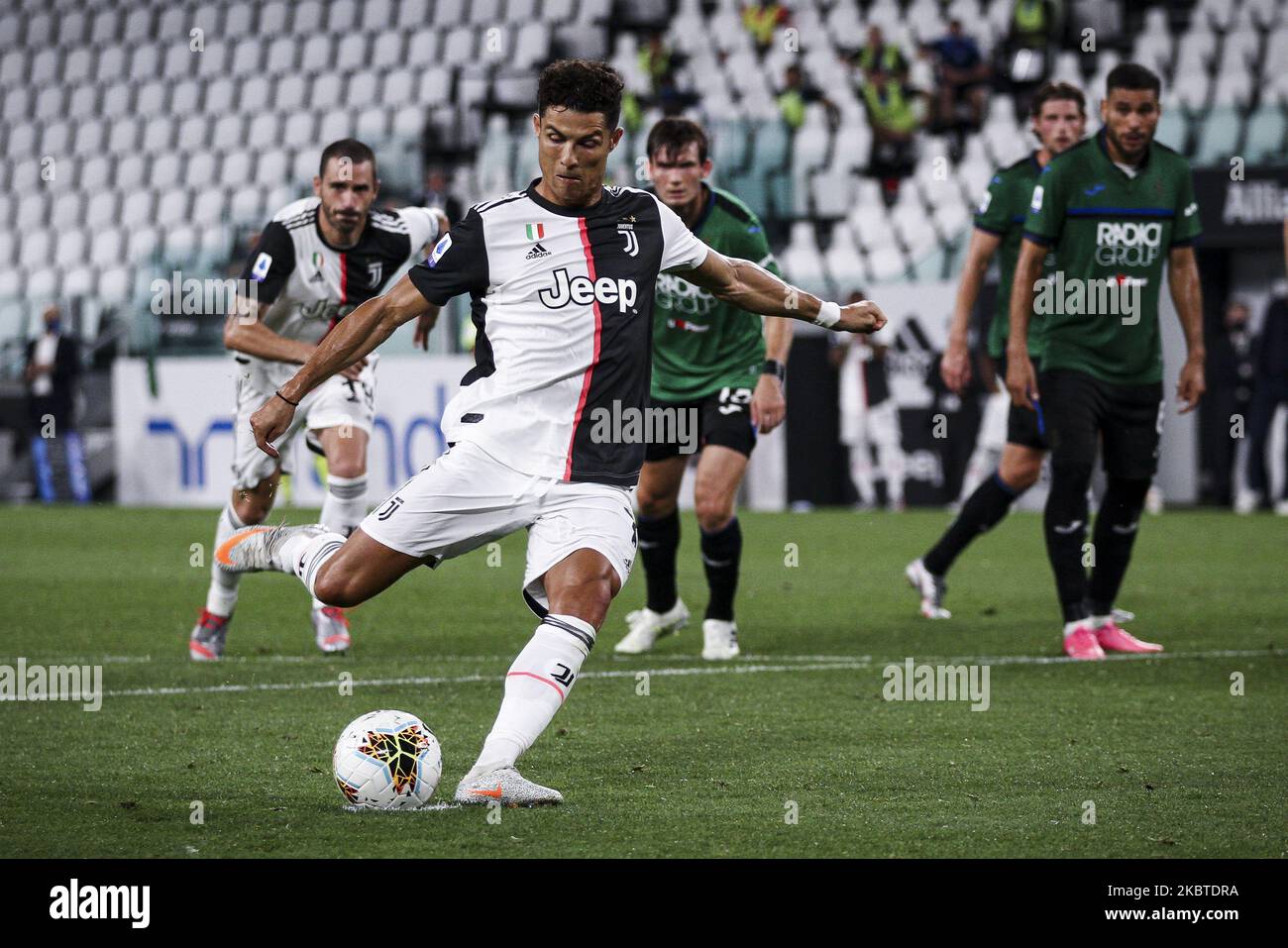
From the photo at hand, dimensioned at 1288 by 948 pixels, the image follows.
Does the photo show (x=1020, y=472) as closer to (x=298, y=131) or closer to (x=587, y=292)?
(x=587, y=292)

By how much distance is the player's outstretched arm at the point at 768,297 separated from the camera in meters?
5.52

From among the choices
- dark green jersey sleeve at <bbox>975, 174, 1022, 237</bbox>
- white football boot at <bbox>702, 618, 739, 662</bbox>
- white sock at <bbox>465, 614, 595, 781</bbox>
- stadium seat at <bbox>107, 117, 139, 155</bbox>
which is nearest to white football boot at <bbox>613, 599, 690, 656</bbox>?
white football boot at <bbox>702, 618, 739, 662</bbox>

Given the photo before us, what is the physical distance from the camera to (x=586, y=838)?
4.48 metres

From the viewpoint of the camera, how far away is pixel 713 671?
7.64 m

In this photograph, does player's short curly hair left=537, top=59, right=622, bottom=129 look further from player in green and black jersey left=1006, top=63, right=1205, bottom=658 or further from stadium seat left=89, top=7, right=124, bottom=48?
stadium seat left=89, top=7, right=124, bottom=48

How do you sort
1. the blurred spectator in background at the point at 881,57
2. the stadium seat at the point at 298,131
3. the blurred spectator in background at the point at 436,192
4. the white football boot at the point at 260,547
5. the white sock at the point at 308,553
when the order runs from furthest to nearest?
the stadium seat at the point at 298,131
the blurred spectator in background at the point at 881,57
the blurred spectator in background at the point at 436,192
the white football boot at the point at 260,547
the white sock at the point at 308,553

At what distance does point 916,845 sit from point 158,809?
6.31ft

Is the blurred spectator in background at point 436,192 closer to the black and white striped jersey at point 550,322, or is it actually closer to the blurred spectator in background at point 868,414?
the blurred spectator in background at point 868,414

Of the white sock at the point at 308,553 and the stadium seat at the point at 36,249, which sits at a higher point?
the stadium seat at the point at 36,249

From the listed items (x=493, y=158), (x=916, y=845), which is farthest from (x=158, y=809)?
(x=493, y=158)

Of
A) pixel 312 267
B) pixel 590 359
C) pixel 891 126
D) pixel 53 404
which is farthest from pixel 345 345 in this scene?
pixel 891 126

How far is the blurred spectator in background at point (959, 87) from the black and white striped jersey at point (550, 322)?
1666 cm

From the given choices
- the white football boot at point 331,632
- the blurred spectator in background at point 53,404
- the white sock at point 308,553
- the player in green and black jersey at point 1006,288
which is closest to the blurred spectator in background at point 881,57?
the blurred spectator in background at point 53,404

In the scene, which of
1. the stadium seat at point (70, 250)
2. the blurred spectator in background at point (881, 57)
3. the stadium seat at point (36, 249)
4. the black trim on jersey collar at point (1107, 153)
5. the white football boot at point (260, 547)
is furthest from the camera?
the stadium seat at point (36, 249)
